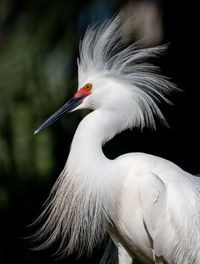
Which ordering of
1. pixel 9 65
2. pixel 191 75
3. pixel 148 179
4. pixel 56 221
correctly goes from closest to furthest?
pixel 148 179 < pixel 56 221 < pixel 9 65 < pixel 191 75

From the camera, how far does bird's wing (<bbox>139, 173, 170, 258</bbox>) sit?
9.70ft

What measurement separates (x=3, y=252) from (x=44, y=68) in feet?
4.76

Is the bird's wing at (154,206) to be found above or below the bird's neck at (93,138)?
below

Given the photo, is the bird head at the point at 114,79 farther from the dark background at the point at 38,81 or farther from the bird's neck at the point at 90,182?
the dark background at the point at 38,81

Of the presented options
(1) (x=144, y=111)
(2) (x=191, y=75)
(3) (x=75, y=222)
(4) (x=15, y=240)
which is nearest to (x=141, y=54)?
(1) (x=144, y=111)

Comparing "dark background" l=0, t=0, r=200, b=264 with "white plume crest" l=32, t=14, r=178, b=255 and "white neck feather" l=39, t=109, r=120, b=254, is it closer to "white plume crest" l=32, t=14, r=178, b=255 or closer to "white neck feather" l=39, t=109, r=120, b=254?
"white plume crest" l=32, t=14, r=178, b=255

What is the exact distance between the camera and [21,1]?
4008 mm

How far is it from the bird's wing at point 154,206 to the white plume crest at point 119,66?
0.27 meters

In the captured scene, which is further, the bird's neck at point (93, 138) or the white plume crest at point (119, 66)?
the white plume crest at point (119, 66)

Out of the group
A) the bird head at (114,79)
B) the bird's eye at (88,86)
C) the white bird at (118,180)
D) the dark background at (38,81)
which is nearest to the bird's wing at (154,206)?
the white bird at (118,180)

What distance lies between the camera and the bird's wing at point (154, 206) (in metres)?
2.96

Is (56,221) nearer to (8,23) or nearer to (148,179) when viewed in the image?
(148,179)

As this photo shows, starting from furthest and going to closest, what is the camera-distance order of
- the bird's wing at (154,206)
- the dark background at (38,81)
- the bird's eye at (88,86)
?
the dark background at (38,81) → the bird's eye at (88,86) → the bird's wing at (154,206)

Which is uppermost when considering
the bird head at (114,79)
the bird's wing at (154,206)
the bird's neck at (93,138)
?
the bird head at (114,79)
